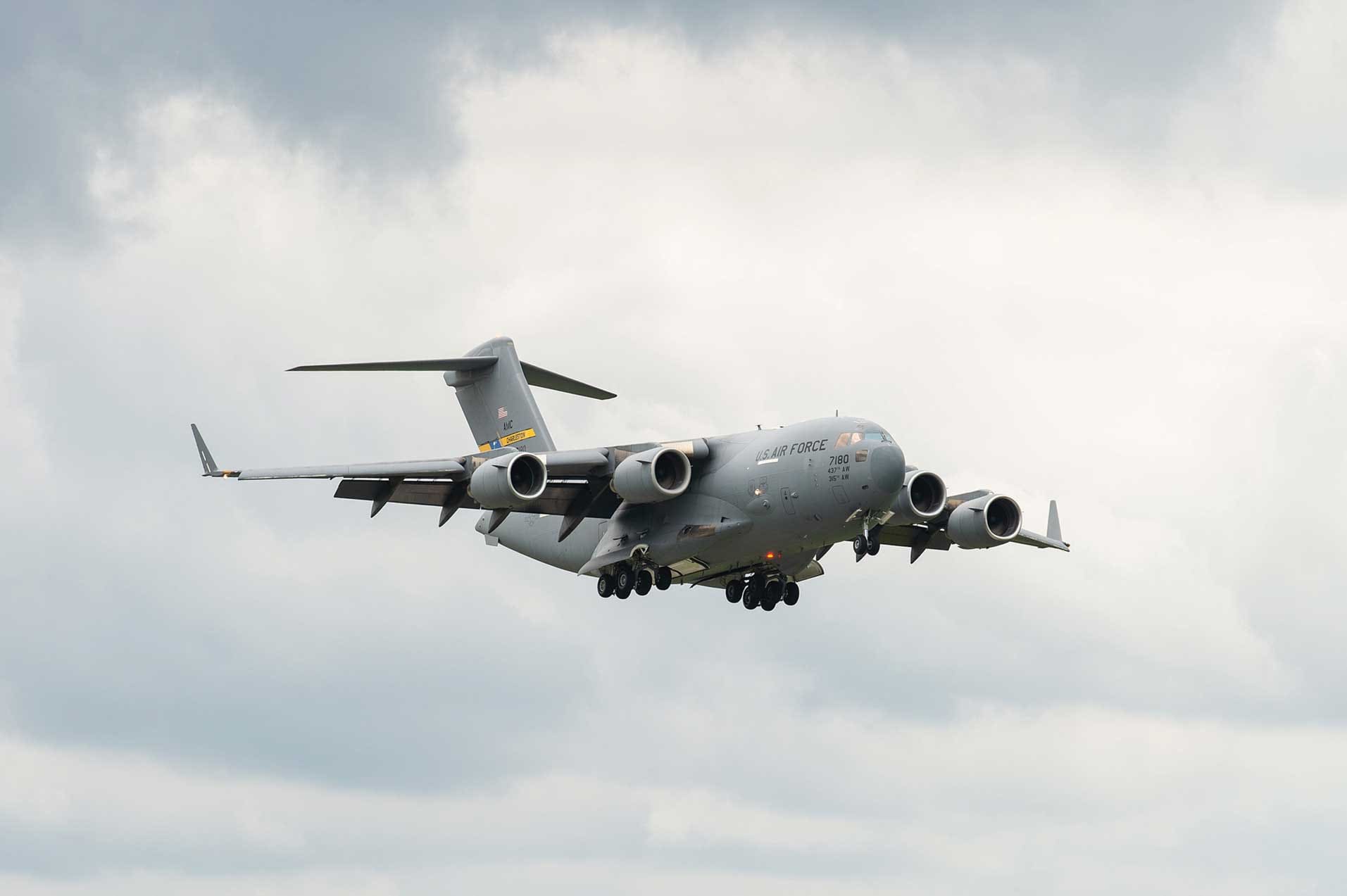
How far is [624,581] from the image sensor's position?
111 ft

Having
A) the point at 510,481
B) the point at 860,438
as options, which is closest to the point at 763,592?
the point at 860,438

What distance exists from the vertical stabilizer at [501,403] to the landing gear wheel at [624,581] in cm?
467

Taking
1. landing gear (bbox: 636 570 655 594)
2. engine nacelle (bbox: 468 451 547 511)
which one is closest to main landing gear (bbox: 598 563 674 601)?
landing gear (bbox: 636 570 655 594)

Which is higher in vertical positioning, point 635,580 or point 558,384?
point 558,384

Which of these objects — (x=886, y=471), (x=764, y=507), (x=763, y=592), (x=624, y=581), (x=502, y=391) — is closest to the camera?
(x=886, y=471)

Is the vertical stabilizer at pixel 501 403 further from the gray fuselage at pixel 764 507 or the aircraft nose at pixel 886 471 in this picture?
the aircraft nose at pixel 886 471

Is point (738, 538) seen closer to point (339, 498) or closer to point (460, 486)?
point (460, 486)

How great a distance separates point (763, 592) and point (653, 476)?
4.19m

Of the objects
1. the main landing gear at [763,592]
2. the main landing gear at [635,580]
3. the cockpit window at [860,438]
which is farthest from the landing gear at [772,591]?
the cockpit window at [860,438]

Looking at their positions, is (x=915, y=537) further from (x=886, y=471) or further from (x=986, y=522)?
(x=886, y=471)

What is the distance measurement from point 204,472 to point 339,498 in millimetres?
2478

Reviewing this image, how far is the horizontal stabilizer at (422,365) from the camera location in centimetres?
3481

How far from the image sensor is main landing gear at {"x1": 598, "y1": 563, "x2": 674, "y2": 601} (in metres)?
33.5

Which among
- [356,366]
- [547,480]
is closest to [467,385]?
[356,366]
